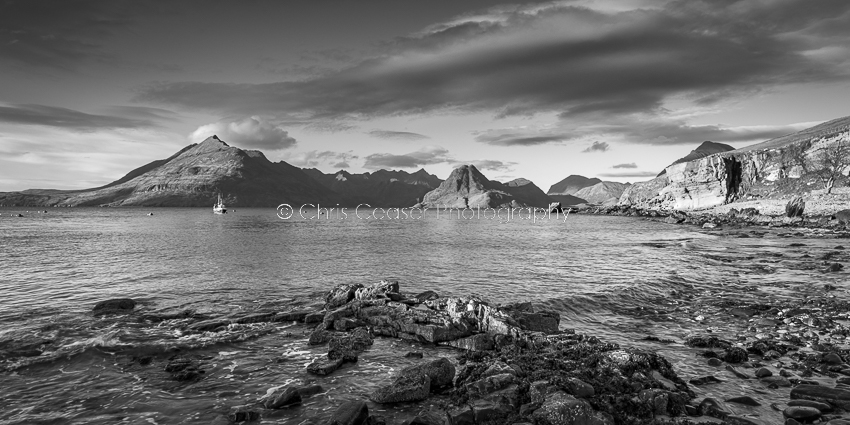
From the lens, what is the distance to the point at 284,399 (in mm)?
14945

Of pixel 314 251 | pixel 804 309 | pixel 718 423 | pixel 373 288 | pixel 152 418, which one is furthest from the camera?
pixel 314 251

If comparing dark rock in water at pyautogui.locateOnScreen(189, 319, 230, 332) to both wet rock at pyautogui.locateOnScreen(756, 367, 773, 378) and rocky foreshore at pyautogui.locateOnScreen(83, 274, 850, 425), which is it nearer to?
rocky foreshore at pyautogui.locateOnScreen(83, 274, 850, 425)

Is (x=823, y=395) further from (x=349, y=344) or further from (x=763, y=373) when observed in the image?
(x=349, y=344)

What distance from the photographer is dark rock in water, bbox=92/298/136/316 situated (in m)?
27.5

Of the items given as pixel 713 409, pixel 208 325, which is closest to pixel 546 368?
pixel 713 409

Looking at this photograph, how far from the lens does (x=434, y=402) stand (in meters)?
14.9

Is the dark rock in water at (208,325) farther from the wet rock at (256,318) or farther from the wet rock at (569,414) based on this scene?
the wet rock at (569,414)

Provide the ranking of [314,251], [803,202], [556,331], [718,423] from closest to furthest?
1. [718,423]
2. [556,331]
3. [314,251]
4. [803,202]

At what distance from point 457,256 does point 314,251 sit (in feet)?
74.1

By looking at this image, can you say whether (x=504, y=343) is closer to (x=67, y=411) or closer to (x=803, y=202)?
(x=67, y=411)

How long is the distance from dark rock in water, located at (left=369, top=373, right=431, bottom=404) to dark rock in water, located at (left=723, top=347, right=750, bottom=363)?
13459mm

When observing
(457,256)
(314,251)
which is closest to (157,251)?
(314,251)

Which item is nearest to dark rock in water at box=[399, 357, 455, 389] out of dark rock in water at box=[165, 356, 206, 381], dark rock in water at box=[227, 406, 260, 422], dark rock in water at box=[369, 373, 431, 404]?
dark rock in water at box=[369, 373, 431, 404]

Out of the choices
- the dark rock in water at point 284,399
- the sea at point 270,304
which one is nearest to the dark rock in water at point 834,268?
the sea at point 270,304
